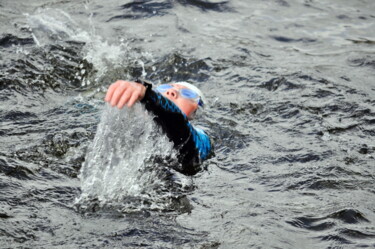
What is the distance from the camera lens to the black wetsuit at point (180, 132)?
4449 mm

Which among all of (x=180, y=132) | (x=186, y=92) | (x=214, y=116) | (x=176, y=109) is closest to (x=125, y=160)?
(x=180, y=132)

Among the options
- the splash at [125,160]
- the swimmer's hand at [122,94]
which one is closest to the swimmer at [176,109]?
the swimmer's hand at [122,94]

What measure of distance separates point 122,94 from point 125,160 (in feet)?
4.27

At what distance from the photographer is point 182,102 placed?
5820 mm

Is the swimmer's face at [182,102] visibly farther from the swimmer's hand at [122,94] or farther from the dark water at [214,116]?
the swimmer's hand at [122,94]

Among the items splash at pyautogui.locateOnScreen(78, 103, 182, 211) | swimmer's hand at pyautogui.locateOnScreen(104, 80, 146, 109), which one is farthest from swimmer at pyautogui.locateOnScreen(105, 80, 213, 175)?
splash at pyautogui.locateOnScreen(78, 103, 182, 211)

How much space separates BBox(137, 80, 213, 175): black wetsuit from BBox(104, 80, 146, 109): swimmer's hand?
19cm

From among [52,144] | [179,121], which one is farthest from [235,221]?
[52,144]

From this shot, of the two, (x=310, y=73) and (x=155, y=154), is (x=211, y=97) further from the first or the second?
(x=155, y=154)

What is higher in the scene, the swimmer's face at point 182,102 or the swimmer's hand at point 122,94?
the swimmer's hand at point 122,94

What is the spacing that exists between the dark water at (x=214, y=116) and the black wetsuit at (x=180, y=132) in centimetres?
18

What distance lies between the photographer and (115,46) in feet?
28.0

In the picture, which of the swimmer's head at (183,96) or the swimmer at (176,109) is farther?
the swimmer's head at (183,96)

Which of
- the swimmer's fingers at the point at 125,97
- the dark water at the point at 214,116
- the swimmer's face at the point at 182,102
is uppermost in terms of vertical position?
the swimmer's fingers at the point at 125,97
